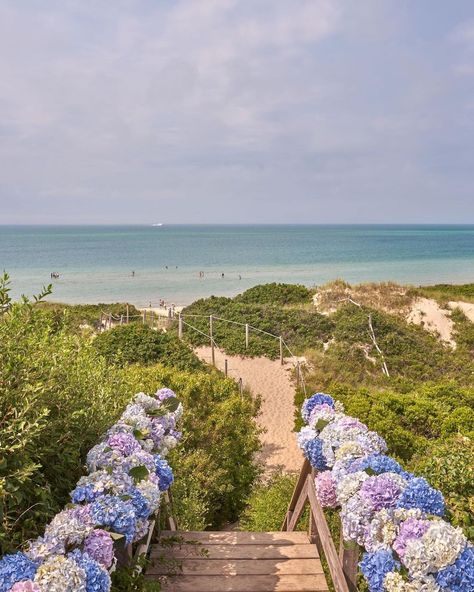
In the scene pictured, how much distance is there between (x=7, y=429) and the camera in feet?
8.12

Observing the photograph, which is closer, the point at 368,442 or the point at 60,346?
the point at 368,442

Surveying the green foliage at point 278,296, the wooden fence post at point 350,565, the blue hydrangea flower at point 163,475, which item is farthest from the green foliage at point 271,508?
the green foliage at point 278,296

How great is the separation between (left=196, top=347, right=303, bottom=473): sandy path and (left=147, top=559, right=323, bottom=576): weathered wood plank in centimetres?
625

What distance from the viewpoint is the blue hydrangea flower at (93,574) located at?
205 centimetres

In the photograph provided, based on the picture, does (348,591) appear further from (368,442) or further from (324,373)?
(324,373)

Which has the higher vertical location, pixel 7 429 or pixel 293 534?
pixel 7 429

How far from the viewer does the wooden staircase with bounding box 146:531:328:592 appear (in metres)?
3.40

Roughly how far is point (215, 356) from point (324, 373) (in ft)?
13.9

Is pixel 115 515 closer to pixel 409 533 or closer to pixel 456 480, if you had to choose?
pixel 409 533

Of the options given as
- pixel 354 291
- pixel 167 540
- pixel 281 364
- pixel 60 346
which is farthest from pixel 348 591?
pixel 354 291

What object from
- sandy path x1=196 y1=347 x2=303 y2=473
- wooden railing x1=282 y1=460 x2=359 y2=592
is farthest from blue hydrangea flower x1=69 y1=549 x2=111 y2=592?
sandy path x1=196 y1=347 x2=303 y2=473

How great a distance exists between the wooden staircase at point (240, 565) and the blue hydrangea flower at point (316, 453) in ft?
2.74

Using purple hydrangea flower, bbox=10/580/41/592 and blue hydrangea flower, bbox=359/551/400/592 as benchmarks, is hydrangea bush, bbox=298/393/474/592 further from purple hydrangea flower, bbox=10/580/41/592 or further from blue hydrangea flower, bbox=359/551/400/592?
purple hydrangea flower, bbox=10/580/41/592

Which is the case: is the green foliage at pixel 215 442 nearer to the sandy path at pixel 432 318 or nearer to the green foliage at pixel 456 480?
the green foliage at pixel 456 480
